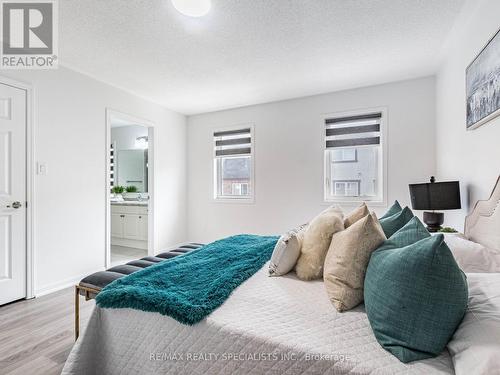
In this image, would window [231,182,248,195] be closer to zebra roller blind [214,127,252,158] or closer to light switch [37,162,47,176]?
zebra roller blind [214,127,252,158]

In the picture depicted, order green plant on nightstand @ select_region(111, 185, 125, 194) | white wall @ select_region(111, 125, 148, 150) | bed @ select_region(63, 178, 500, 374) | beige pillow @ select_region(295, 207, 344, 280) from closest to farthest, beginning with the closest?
bed @ select_region(63, 178, 500, 374)
beige pillow @ select_region(295, 207, 344, 280)
green plant on nightstand @ select_region(111, 185, 125, 194)
white wall @ select_region(111, 125, 148, 150)

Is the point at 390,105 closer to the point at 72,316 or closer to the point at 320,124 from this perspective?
the point at 320,124

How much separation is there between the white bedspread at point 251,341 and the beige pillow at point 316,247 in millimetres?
101

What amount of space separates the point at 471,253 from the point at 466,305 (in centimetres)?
67

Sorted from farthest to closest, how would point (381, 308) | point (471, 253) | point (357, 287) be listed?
point (471, 253) → point (357, 287) → point (381, 308)

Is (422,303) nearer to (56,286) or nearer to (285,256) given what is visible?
(285,256)

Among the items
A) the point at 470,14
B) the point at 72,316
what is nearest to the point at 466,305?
the point at 470,14

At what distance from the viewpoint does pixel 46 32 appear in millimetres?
2404

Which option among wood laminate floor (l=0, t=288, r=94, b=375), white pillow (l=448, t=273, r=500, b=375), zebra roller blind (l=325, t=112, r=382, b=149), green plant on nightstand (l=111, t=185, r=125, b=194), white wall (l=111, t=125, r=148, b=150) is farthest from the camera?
white wall (l=111, t=125, r=148, b=150)

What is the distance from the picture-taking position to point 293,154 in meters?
4.11

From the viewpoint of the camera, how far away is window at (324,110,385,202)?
3.68 meters

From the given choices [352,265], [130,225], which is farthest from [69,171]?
[352,265]

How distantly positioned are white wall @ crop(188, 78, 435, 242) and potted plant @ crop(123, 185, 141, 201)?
1.42 metres

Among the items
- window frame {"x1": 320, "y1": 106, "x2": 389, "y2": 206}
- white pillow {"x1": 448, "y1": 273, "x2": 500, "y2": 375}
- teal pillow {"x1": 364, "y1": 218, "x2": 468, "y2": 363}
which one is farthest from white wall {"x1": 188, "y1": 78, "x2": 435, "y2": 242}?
teal pillow {"x1": 364, "y1": 218, "x2": 468, "y2": 363}
